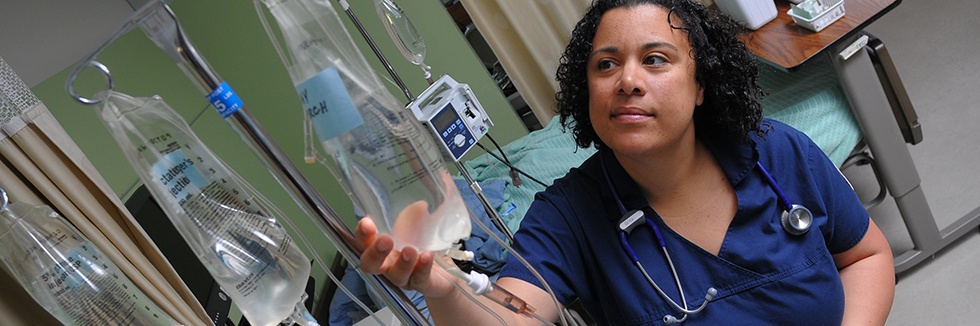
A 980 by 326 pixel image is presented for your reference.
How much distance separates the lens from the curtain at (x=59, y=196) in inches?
40.4

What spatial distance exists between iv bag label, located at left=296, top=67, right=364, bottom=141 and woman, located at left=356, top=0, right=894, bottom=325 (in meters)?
0.70

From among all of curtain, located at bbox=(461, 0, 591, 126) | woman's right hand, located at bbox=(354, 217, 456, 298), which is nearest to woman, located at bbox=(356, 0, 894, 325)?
woman's right hand, located at bbox=(354, 217, 456, 298)

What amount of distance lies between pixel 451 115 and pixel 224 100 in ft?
3.56

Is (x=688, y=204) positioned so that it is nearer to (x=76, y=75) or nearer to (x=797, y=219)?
(x=797, y=219)

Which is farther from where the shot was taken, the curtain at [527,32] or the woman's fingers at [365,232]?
the curtain at [527,32]

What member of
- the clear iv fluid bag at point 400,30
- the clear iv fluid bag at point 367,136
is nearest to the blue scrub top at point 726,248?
the clear iv fluid bag at point 400,30

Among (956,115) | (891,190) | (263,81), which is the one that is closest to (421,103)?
(891,190)

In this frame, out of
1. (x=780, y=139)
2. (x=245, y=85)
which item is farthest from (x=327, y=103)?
(x=245, y=85)

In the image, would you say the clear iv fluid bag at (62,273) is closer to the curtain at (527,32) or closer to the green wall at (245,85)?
the green wall at (245,85)

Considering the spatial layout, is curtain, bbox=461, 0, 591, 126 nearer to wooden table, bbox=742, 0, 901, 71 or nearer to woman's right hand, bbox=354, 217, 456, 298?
wooden table, bbox=742, 0, 901, 71

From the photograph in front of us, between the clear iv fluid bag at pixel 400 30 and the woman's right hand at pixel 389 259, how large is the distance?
97cm

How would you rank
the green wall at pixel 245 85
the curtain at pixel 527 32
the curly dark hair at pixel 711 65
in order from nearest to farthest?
the curly dark hair at pixel 711 65 → the green wall at pixel 245 85 → the curtain at pixel 527 32

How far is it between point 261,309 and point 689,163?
976mm

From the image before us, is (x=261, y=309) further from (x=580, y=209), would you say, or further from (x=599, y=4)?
(x=599, y=4)
